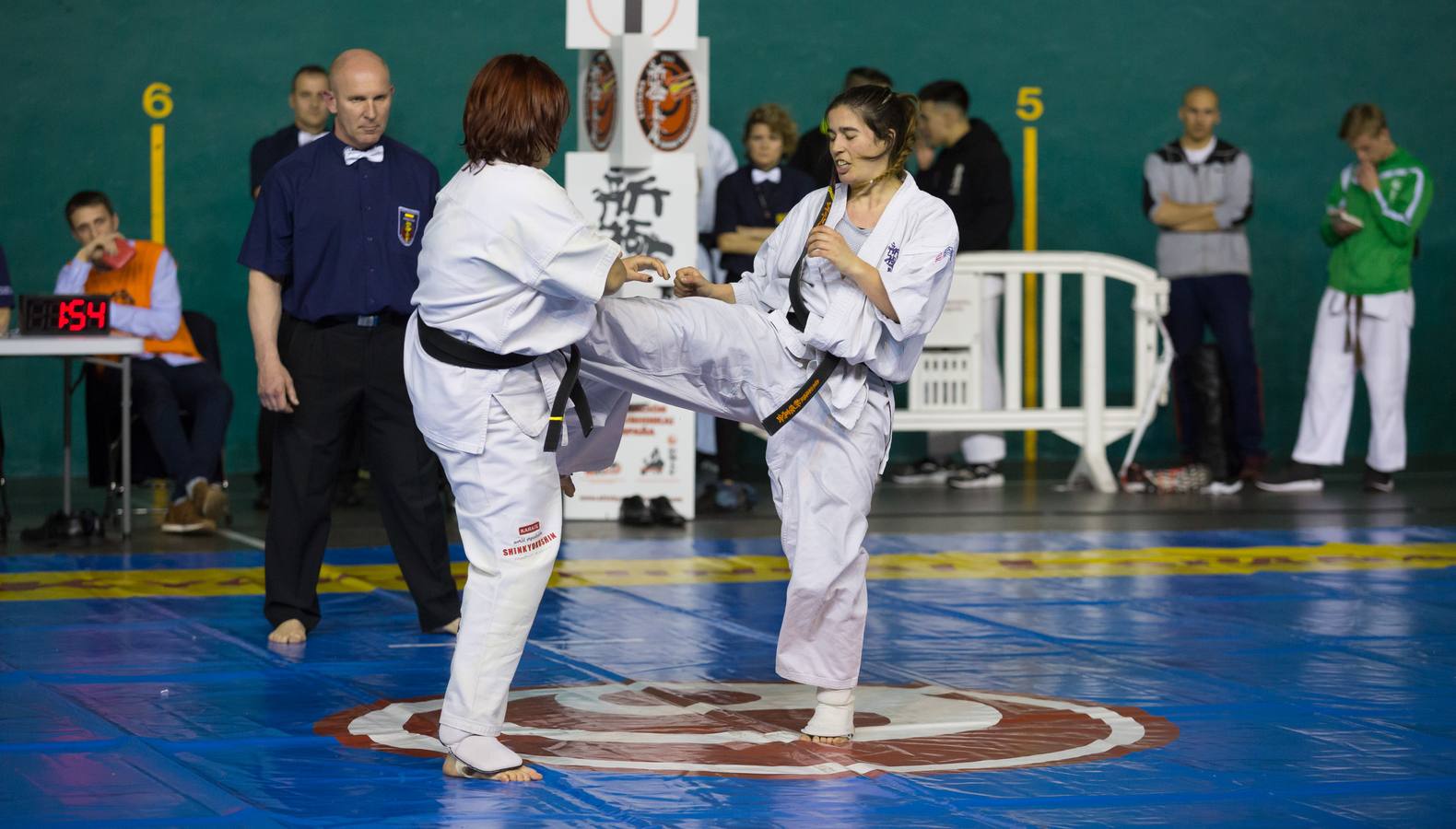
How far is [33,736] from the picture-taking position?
13.8ft

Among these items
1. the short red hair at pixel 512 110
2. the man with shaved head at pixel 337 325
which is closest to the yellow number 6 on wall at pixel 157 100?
the man with shaved head at pixel 337 325

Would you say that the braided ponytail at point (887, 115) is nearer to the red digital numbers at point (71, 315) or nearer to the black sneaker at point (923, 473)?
the red digital numbers at point (71, 315)

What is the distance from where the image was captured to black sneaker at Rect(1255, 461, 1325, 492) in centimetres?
952

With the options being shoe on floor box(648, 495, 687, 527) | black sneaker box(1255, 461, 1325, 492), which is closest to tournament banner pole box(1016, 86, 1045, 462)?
black sneaker box(1255, 461, 1325, 492)

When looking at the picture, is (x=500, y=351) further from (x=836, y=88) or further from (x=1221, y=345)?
(x=836, y=88)

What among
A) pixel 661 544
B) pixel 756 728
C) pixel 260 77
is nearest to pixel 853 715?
pixel 756 728

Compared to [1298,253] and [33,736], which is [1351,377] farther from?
[33,736]

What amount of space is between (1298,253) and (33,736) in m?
9.23

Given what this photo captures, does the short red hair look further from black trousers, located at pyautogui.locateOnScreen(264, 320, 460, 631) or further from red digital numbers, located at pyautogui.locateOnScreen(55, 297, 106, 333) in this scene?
red digital numbers, located at pyautogui.locateOnScreen(55, 297, 106, 333)

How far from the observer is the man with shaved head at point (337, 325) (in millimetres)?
5355

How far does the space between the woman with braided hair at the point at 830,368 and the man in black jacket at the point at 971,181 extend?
17.7ft

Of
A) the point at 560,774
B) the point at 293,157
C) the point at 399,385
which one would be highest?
the point at 293,157

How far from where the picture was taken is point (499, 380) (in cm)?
384

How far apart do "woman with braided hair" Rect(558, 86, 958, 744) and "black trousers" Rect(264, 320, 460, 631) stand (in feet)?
4.60
